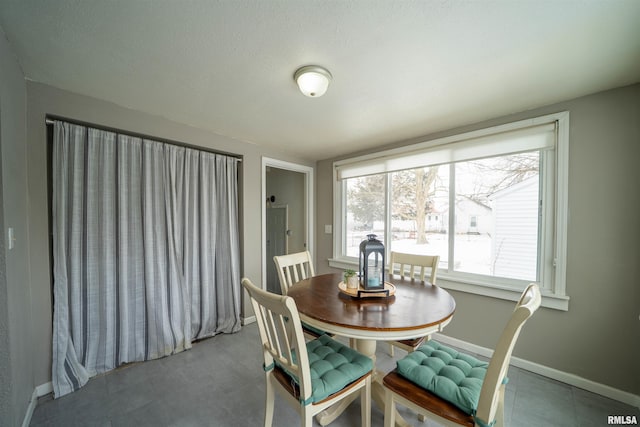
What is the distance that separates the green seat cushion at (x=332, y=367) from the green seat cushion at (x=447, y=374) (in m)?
0.23

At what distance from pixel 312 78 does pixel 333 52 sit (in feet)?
0.67

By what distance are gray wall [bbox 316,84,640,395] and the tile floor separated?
0.24 meters

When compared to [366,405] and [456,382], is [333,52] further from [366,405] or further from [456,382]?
[366,405]

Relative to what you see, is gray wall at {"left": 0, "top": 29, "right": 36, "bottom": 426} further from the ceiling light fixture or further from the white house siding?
the white house siding

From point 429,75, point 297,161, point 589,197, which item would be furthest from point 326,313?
point 297,161

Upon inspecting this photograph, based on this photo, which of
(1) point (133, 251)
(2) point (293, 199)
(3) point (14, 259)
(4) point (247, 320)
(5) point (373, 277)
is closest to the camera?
(3) point (14, 259)

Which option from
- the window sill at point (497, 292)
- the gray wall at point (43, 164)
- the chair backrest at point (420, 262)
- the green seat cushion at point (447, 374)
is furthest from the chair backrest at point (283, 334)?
the window sill at point (497, 292)

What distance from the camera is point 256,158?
303cm

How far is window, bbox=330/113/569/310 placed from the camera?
1.98 m

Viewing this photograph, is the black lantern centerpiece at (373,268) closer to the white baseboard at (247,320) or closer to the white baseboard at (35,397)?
the white baseboard at (247,320)

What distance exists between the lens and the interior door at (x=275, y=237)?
4.22 m

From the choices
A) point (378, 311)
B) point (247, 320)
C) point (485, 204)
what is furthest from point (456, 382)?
point (247, 320)

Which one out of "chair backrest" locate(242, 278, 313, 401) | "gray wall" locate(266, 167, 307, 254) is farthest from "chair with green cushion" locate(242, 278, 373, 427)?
"gray wall" locate(266, 167, 307, 254)

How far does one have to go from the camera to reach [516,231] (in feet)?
7.14
